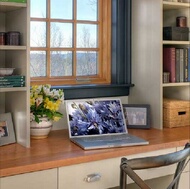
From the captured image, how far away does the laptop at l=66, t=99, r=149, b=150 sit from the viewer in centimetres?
226

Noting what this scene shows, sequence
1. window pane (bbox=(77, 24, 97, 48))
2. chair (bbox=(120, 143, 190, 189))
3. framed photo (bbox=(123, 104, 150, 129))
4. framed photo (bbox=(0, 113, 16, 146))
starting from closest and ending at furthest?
chair (bbox=(120, 143, 190, 189)) < framed photo (bbox=(0, 113, 16, 146)) < framed photo (bbox=(123, 104, 150, 129)) < window pane (bbox=(77, 24, 97, 48))

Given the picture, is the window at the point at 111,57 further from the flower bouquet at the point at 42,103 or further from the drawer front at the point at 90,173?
the drawer front at the point at 90,173

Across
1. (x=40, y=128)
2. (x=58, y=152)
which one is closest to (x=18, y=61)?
(x=40, y=128)

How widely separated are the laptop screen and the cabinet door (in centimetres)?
49

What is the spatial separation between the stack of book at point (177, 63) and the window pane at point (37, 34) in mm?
856

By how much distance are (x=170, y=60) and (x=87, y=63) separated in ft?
1.94

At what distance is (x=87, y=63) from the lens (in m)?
2.83

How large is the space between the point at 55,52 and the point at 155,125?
0.86 metres

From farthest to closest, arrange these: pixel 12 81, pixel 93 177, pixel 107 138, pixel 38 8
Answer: pixel 38 8 → pixel 107 138 → pixel 12 81 → pixel 93 177

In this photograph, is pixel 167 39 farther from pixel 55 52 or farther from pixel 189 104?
pixel 55 52

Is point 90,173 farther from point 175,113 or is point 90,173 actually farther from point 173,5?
point 173,5

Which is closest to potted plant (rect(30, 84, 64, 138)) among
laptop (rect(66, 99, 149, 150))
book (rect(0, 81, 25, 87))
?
laptop (rect(66, 99, 149, 150))

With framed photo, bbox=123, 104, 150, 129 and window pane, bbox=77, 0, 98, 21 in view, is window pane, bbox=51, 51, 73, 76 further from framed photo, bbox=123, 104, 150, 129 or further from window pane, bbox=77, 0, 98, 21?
framed photo, bbox=123, 104, 150, 129

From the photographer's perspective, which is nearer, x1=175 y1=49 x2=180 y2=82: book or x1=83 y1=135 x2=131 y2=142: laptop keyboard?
x1=83 y1=135 x2=131 y2=142: laptop keyboard
